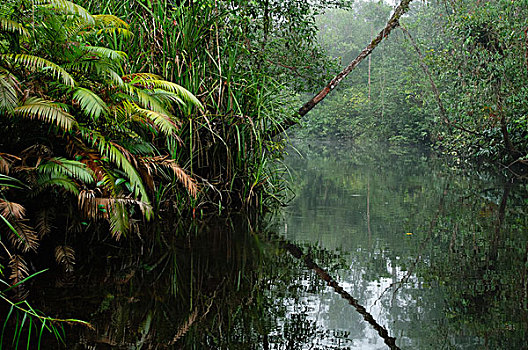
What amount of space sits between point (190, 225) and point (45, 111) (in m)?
1.96

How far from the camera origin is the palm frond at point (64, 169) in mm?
2645

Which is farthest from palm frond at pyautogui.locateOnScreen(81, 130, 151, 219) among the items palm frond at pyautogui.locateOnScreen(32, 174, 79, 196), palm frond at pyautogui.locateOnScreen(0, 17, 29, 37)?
palm frond at pyautogui.locateOnScreen(0, 17, 29, 37)

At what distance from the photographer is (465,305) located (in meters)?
2.42

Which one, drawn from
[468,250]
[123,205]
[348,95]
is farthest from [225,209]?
[348,95]

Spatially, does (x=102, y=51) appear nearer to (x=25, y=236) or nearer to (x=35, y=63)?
(x=35, y=63)

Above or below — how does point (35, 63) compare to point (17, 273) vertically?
above

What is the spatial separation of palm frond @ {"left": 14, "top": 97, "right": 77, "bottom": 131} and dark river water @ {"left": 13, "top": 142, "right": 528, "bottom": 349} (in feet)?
3.04

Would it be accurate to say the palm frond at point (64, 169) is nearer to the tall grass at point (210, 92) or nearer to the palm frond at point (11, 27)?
the palm frond at point (11, 27)

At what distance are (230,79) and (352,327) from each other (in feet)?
10.5

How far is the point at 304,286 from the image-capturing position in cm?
274

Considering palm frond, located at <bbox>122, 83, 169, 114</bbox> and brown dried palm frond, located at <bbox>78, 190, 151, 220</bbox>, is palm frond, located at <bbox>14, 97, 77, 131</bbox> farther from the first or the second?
palm frond, located at <bbox>122, 83, 169, 114</bbox>

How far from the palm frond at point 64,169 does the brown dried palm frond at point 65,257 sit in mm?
476

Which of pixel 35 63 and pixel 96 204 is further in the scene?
pixel 96 204

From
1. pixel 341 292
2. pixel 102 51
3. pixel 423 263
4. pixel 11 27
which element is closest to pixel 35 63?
pixel 11 27
